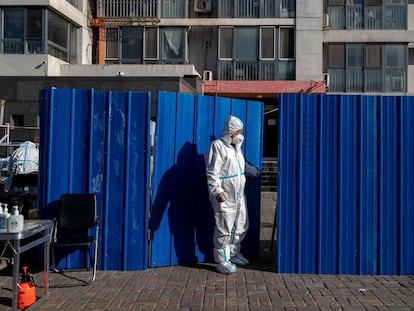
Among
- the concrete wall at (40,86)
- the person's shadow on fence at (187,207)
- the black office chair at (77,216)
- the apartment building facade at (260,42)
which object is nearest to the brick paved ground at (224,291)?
the person's shadow on fence at (187,207)

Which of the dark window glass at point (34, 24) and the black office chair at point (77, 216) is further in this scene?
the dark window glass at point (34, 24)

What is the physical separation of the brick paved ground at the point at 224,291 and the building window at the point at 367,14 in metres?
21.2

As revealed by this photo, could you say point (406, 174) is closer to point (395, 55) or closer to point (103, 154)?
point (103, 154)

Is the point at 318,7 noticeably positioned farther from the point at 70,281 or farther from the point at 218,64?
the point at 70,281

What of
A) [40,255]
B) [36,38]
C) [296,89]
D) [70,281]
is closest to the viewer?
[70,281]

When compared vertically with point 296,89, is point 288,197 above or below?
below

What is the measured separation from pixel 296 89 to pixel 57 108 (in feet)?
61.4

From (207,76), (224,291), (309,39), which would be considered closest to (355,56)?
(309,39)

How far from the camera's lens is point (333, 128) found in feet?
23.6

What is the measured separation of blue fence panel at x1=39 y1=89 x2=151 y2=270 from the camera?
7.30 meters

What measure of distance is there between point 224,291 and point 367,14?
22.7 m

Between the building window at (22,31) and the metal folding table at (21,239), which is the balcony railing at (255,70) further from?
the metal folding table at (21,239)

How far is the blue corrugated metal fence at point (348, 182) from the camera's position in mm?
7129

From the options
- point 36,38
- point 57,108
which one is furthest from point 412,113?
point 36,38
